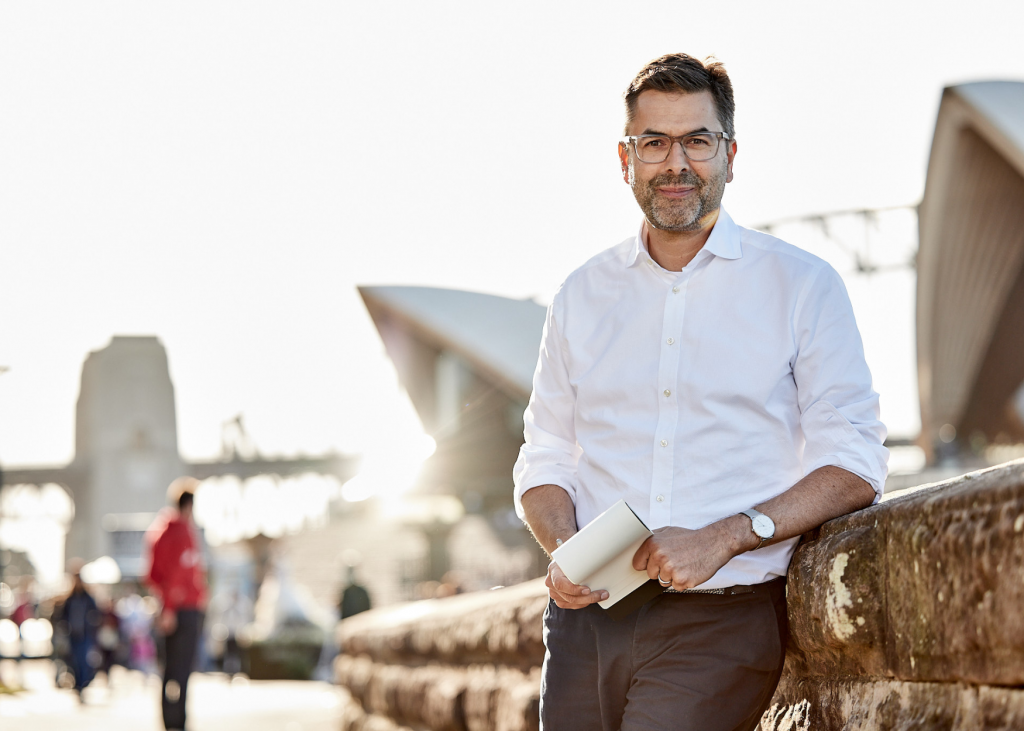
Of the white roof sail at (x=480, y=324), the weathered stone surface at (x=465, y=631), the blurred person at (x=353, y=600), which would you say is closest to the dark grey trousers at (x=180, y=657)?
the weathered stone surface at (x=465, y=631)

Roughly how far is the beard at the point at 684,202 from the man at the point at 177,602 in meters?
4.77

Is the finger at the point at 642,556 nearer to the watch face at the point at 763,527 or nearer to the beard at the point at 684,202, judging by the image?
the watch face at the point at 763,527

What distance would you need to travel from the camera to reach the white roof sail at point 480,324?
17641mm

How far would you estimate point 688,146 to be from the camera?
5.86 feet

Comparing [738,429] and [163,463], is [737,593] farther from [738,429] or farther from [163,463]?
[163,463]

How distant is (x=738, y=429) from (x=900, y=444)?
61.0 meters

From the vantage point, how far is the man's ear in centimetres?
186

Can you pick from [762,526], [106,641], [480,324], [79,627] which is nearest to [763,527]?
[762,526]

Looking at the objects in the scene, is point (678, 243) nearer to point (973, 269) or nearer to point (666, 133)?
point (666, 133)

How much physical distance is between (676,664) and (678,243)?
24.4 inches

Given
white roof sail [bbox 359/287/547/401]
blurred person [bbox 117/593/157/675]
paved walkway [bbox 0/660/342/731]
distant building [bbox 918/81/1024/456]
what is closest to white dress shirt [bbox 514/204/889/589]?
paved walkway [bbox 0/660/342/731]

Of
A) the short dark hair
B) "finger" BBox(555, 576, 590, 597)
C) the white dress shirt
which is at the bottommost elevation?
"finger" BBox(555, 576, 590, 597)

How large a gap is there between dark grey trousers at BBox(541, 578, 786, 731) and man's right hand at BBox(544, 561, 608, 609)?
0.08 m

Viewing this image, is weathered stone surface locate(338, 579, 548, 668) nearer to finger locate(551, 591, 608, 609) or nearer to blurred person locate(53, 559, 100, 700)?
finger locate(551, 591, 608, 609)
